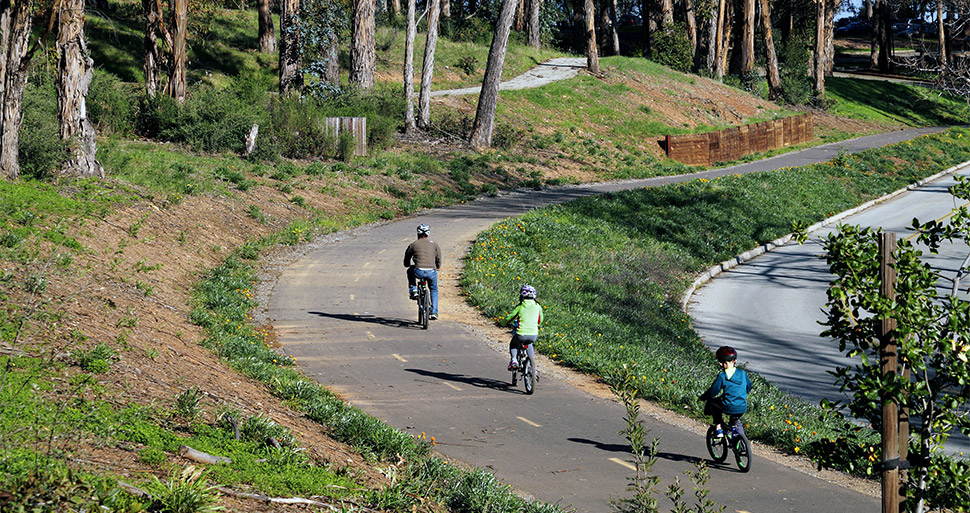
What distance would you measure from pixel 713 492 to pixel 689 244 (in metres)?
17.6

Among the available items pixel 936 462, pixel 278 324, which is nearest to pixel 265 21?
pixel 278 324

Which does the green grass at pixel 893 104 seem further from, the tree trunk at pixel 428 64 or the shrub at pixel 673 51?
the tree trunk at pixel 428 64


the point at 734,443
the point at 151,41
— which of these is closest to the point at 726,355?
the point at 734,443

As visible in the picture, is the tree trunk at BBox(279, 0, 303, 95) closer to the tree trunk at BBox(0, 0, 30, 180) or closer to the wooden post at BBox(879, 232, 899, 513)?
the tree trunk at BBox(0, 0, 30, 180)

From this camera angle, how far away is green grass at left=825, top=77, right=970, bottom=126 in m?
61.2

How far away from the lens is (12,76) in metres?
15.4

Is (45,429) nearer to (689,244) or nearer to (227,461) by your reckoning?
(227,461)

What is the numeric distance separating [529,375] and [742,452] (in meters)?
3.05

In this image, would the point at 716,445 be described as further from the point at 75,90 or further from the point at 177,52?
the point at 177,52

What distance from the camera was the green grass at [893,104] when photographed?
61.2 meters

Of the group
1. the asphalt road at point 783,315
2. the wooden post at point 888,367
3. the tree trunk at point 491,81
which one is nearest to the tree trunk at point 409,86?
the tree trunk at point 491,81

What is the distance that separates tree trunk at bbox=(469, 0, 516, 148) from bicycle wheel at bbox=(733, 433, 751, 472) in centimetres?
2490

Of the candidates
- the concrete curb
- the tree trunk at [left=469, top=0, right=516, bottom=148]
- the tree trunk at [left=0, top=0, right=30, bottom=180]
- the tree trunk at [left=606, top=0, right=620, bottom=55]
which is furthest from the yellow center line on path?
the tree trunk at [left=606, top=0, right=620, bottom=55]

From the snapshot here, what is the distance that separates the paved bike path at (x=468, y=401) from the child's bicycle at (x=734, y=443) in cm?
13
